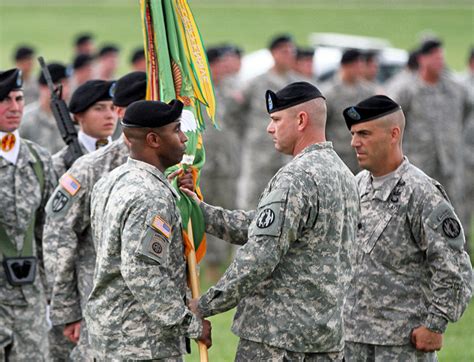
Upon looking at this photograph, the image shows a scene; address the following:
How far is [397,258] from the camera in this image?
24.4 ft

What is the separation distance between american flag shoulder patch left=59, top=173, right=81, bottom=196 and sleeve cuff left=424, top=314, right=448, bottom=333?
2.46 meters

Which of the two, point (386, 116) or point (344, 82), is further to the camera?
point (344, 82)

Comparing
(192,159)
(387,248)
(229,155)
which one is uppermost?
(192,159)

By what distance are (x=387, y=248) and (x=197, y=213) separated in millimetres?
1208

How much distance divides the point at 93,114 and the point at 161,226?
2.40 meters

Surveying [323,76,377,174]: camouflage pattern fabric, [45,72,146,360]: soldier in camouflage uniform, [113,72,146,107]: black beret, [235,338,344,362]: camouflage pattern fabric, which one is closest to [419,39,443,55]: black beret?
[323,76,377,174]: camouflage pattern fabric

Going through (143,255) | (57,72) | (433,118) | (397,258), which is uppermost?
(57,72)

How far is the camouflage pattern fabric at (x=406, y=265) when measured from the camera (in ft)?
23.9

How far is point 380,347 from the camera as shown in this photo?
24.6 feet

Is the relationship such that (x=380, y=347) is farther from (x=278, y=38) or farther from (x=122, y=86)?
(x=278, y=38)

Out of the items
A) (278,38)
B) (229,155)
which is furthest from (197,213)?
(278,38)

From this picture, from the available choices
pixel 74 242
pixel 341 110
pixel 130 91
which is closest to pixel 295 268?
pixel 74 242

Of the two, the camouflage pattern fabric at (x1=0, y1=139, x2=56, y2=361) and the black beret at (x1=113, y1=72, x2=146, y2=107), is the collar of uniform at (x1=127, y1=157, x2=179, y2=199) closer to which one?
the black beret at (x1=113, y1=72, x2=146, y2=107)

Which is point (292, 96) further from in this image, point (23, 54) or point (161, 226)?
point (23, 54)
